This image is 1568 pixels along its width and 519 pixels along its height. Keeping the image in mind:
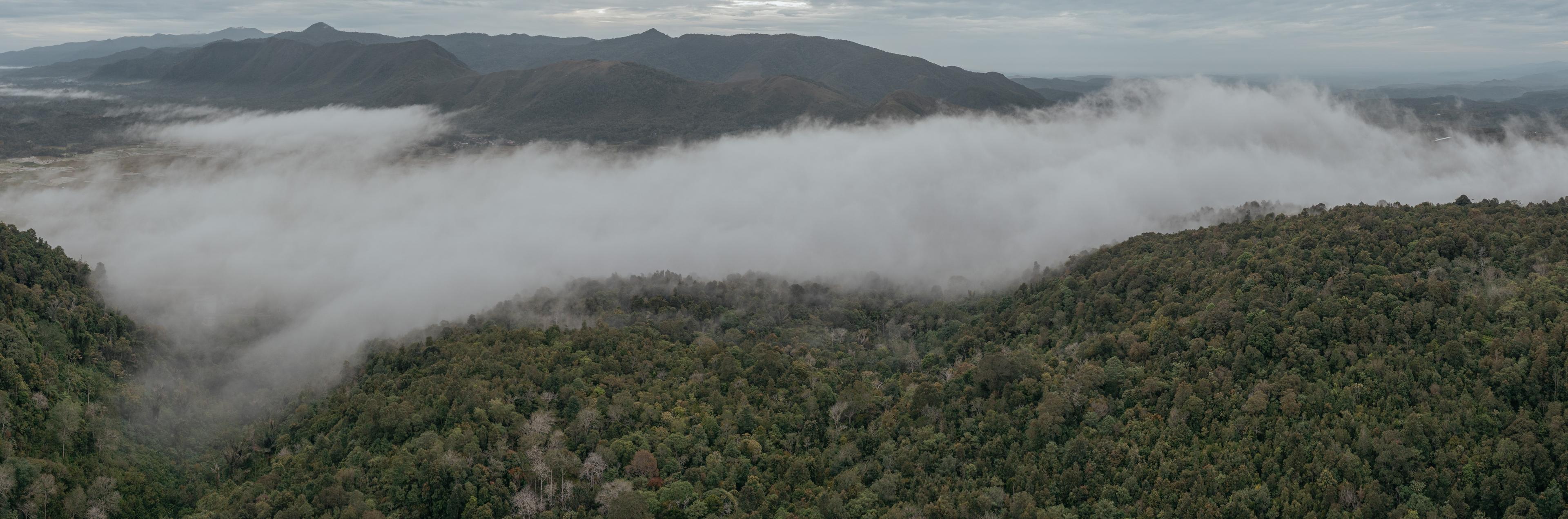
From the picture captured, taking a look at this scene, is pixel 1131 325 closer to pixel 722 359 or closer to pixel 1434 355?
pixel 1434 355

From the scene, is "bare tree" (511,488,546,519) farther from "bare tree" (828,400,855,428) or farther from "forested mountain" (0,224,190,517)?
"forested mountain" (0,224,190,517)

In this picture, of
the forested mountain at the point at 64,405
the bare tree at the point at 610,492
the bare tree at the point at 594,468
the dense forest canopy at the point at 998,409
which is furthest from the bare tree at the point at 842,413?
the forested mountain at the point at 64,405

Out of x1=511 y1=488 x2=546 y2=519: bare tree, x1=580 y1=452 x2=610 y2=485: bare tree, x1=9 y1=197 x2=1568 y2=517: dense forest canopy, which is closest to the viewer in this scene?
x1=9 y1=197 x2=1568 y2=517: dense forest canopy

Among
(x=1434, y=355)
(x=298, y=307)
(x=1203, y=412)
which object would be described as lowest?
(x=298, y=307)

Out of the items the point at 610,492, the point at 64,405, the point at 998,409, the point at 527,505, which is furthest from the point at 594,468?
the point at 64,405

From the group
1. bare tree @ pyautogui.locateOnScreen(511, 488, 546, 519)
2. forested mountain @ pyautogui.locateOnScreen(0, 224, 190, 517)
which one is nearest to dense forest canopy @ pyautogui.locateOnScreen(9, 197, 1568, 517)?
bare tree @ pyautogui.locateOnScreen(511, 488, 546, 519)

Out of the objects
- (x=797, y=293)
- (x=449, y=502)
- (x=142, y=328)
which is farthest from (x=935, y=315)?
(x=142, y=328)
